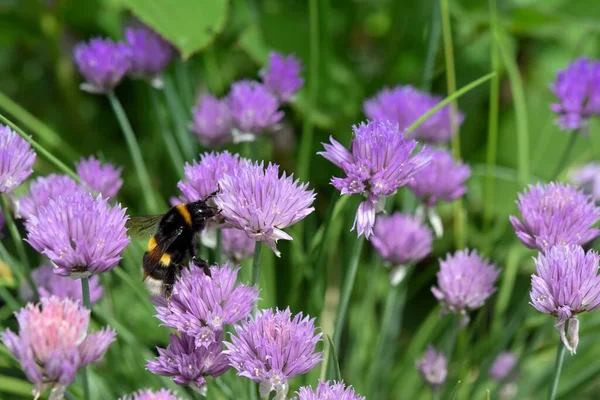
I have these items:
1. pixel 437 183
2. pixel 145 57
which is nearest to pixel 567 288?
pixel 437 183

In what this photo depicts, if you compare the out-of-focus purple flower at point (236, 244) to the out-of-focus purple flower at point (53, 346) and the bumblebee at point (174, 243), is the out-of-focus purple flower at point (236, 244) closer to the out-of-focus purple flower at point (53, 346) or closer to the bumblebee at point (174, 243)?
the bumblebee at point (174, 243)

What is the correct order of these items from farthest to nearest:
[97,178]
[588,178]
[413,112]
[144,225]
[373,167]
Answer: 1. [588,178]
2. [413,112]
3. [97,178]
4. [144,225]
5. [373,167]

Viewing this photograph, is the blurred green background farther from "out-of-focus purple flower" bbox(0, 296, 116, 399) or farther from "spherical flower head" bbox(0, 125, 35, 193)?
"out-of-focus purple flower" bbox(0, 296, 116, 399)

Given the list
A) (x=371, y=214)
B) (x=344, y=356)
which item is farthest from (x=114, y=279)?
(x=371, y=214)

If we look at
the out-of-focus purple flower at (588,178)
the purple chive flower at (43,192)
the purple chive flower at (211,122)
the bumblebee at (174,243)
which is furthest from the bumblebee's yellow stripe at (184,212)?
the out-of-focus purple flower at (588,178)

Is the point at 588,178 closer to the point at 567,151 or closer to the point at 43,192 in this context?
the point at 567,151

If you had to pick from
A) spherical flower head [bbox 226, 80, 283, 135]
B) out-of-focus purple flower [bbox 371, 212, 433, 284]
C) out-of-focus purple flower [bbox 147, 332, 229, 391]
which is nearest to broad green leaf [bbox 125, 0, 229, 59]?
spherical flower head [bbox 226, 80, 283, 135]
